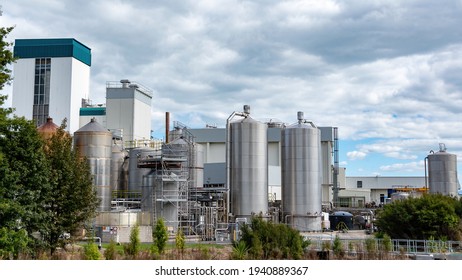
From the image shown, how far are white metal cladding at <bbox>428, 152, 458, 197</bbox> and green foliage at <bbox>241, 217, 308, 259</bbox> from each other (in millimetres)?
42626

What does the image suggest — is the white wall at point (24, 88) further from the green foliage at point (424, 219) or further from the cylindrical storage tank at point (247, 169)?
the green foliage at point (424, 219)

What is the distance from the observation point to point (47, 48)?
74.6m

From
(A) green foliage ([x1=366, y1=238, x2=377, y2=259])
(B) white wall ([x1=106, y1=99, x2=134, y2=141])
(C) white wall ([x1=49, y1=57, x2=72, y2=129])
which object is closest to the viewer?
(A) green foliage ([x1=366, y1=238, x2=377, y2=259])

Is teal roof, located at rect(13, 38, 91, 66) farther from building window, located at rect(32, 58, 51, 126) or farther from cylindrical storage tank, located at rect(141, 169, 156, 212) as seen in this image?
cylindrical storage tank, located at rect(141, 169, 156, 212)

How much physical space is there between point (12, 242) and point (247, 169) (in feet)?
85.1

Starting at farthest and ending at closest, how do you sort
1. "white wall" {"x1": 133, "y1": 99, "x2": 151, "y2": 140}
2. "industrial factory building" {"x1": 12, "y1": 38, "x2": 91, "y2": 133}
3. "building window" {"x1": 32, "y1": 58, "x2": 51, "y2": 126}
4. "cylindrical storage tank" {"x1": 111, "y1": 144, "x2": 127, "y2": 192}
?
"building window" {"x1": 32, "y1": 58, "x2": 51, "y2": 126} < "industrial factory building" {"x1": 12, "y1": 38, "x2": 91, "y2": 133} < "white wall" {"x1": 133, "y1": 99, "x2": 151, "y2": 140} < "cylindrical storage tank" {"x1": 111, "y1": 144, "x2": 127, "y2": 192}

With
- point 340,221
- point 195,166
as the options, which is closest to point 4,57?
point 195,166

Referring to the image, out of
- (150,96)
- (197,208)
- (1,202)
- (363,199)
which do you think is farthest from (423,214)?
(363,199)

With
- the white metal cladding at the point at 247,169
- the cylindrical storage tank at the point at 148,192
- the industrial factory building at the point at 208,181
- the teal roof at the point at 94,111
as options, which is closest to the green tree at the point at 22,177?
the industrial factory building at the point at 208,181

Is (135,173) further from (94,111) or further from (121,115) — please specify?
(94,111)

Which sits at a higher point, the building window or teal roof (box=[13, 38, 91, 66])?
teal roof (box=[13, 38, 91, 66])

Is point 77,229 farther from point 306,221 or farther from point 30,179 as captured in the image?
point 306,221

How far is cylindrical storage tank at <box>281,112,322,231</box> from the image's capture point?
48250 millimetres

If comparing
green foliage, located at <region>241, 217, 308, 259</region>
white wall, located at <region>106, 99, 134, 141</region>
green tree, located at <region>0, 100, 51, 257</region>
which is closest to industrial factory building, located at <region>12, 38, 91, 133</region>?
white wall, located at <region>106, 99, 134, 141</region>
